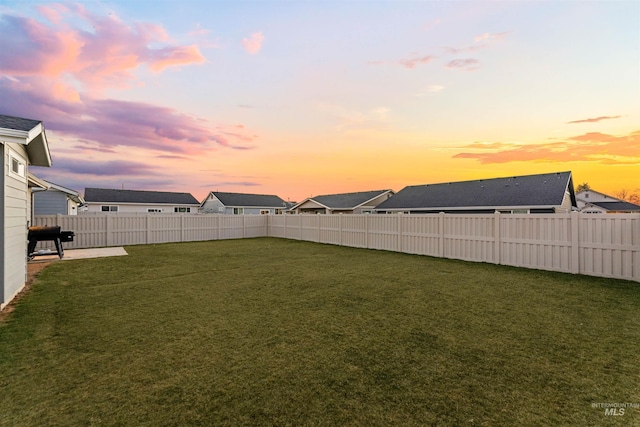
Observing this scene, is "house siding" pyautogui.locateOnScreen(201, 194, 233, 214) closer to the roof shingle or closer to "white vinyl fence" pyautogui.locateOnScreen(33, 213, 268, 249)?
"white vinyl fence" pyautogui.locateOnScreen(33, 213, 268, 249)

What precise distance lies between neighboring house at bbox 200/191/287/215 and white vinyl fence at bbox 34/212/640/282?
2009cm

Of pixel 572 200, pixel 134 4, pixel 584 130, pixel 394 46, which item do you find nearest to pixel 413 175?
pixel 572 200

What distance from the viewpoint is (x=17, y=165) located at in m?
5.68

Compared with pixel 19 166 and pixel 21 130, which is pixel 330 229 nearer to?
pixel 19 166

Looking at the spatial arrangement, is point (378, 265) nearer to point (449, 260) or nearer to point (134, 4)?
point (449, 260)

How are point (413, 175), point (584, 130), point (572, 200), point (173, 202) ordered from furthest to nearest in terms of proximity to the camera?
point (173, 202) < point (413, 175) < point (572, 200) < point (584, 130)

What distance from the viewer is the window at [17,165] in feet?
17.1

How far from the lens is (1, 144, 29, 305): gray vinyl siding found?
4.75m

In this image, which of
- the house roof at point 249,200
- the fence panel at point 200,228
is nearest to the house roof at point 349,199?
the house roof at point 249,200

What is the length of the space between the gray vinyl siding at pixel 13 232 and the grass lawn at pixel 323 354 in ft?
1.40

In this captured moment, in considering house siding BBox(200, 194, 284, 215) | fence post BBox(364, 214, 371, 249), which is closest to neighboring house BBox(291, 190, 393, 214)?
house siding BBox(200, 194, 284, 215)

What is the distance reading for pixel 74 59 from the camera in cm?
962

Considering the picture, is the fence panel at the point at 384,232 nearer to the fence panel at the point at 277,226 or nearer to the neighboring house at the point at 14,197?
the fence panel at the point at 277,226

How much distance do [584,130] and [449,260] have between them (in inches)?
364
